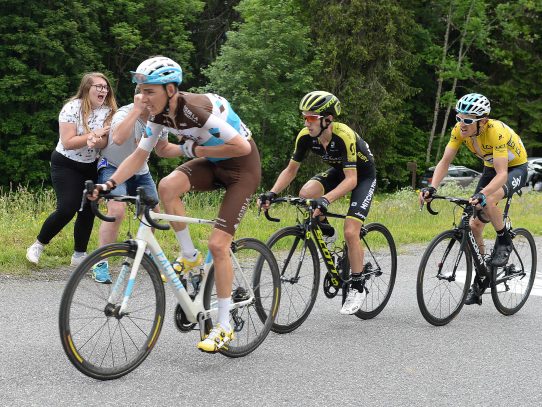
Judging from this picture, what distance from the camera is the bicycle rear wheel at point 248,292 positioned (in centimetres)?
517

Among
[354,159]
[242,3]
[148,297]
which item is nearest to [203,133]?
[148,297]

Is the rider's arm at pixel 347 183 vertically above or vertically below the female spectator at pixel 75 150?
above

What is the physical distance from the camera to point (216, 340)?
4871mm

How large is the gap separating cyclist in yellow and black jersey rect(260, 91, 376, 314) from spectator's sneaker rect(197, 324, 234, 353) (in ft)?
3.95

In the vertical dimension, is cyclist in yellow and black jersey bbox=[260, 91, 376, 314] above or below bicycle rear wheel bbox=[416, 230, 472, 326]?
above

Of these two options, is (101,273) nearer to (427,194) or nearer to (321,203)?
(321,203)

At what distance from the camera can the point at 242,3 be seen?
40.2 meters

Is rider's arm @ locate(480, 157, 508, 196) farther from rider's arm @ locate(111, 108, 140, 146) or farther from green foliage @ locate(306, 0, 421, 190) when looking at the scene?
green foliage @ locate(306, 0, 421, 190)

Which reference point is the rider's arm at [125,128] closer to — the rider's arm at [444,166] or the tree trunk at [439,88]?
the rider's arm at [444,166]

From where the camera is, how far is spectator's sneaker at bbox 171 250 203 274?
509 centimetres

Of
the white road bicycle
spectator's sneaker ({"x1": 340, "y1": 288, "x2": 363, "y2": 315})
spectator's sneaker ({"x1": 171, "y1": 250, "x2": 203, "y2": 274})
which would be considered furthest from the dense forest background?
spectator's sneaker ({"x1": 171, "y1": 250, "x2": 203, "y2": 274})

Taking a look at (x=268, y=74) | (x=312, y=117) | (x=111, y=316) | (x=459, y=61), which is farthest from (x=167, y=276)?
(x=459, y=61)

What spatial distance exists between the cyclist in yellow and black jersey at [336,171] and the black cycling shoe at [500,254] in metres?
1.39

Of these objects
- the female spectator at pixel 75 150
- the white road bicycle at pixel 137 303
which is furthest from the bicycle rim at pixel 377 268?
the female spectator at pixel 75 150
